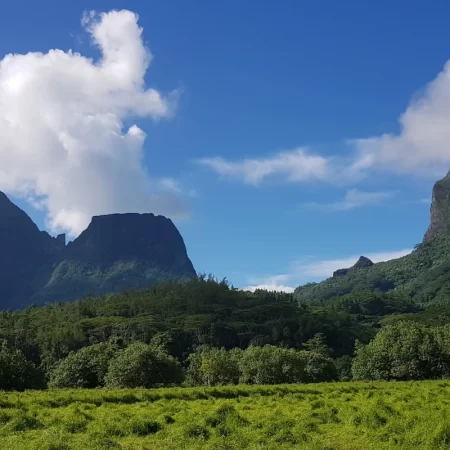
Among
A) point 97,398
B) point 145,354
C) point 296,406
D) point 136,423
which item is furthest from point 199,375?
point 136,423

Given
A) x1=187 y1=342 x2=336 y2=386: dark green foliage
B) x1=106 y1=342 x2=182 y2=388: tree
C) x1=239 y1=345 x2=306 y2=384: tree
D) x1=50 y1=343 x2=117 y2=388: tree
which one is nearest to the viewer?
x1=106 y1=342 x2=182 y2=388: tree

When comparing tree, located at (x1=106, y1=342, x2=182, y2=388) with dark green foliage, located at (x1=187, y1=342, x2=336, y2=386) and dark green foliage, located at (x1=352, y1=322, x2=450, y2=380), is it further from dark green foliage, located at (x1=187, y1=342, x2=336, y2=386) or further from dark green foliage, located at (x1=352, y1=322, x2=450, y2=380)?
dark green foliage, located at (x1=352, y1=322, x2=450, y2=380)

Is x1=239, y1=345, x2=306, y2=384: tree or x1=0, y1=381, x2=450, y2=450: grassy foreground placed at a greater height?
x1=0, y1=381, x2=450, y2=450: grassy foreground

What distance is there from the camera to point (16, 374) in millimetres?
67000

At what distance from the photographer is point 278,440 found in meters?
19.4

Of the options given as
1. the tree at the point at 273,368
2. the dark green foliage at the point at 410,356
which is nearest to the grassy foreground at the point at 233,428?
the tree at the point at 273,368

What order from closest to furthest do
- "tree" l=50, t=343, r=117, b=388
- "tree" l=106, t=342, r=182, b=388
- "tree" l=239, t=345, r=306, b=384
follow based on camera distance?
"tree" l=106, t=342, r=182, b=388
"tree" l=50, t=343, r=117, b=388
"tree" l=239, t=345, r=306, b=384

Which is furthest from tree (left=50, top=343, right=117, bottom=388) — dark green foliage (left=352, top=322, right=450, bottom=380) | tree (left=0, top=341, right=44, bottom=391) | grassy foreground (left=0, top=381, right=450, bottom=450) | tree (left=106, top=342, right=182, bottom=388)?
grassy foreground (left=0, top=381, right=450, bottom=450)

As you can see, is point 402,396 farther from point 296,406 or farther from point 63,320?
point 63,320

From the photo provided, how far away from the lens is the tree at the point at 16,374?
6391 cm

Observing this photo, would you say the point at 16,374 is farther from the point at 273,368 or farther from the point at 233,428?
the point at 233,428

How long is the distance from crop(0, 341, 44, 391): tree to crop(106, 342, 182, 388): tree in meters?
11.6

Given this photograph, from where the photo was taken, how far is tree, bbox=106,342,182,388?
67125 millimetres

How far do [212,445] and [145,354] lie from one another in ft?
179
